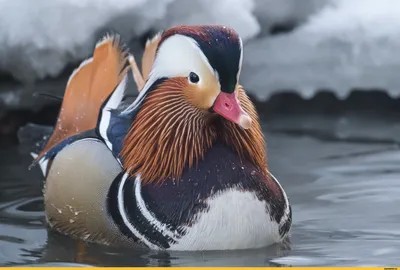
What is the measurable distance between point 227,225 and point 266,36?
330 centimetres

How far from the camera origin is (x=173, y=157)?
4469 mm

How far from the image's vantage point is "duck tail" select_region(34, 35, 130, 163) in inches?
204

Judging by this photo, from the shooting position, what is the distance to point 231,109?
420cm

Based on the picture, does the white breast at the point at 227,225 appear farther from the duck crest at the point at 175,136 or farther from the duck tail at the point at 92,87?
the duck tail at the point at 92,87

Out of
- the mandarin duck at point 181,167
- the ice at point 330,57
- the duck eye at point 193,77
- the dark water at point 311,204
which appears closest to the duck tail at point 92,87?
the mandarin duck at point 181,167

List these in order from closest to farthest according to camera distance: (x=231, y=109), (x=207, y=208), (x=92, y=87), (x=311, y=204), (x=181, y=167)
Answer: (x=231, y=109) → (x=207, y=208) → (x=181, y=167) → (x=92, y=87) → (x=311, y=204)

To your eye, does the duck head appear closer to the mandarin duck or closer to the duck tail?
the mandarin duck

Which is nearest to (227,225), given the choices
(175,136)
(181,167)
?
(181,167)

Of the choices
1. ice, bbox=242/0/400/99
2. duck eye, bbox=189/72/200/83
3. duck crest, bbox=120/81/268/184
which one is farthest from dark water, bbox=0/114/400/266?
duck eye, bbox=189/72/200/83

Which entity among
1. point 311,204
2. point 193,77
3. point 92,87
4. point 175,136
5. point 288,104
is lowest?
point 311,204

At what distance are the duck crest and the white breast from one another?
0.23 m

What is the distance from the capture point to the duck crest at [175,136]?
4426mm

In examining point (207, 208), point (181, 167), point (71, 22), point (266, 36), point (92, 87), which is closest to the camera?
point (207, 208)

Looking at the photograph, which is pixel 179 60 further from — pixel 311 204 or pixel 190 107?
pixel 311 204
